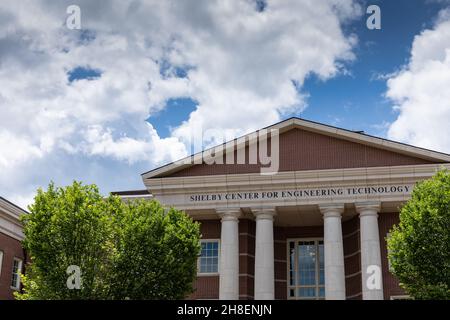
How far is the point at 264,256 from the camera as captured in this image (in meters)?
36.3

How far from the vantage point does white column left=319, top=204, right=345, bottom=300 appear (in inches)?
1373

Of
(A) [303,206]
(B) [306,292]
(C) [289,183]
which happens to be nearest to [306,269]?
(B) [306,292]

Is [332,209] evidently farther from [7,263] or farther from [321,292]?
[7,263]

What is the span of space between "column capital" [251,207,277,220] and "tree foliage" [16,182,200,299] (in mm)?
10234

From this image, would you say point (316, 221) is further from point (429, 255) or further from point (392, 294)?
point (429, 255)

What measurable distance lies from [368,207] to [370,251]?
2.66 m

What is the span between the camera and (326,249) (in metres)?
35.9

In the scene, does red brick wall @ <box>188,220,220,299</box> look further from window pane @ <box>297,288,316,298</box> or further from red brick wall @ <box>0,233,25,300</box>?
red brick wall @ <box>0,233,25,300</box>

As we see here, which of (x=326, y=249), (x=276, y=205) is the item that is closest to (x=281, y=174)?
(x=276, y=205)

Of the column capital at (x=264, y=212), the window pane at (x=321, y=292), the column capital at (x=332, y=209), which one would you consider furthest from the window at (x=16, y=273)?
Answer: the column capital at (x=332, y=209)

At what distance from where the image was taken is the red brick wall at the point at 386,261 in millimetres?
36625

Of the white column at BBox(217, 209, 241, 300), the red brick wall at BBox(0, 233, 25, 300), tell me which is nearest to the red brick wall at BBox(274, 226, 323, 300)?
the white column at BBox(217, 209, 241, 300)
